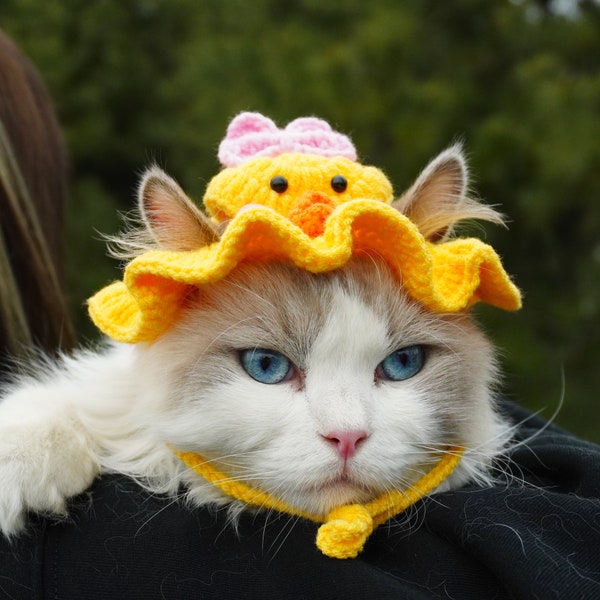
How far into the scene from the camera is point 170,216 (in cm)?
112

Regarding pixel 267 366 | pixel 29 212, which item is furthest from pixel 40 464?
pixel 29 212

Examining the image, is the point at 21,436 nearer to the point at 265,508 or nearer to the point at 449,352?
the point at 265,508

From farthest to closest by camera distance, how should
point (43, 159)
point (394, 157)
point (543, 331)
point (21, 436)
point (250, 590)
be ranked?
point (543, 331)
point (394, 157)
point (43, 159)
point (21, 436)
point (250, 590)

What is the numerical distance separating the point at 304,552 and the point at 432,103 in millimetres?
2419

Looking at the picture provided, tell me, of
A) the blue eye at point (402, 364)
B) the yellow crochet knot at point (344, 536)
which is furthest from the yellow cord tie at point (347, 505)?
the blue eye at point (402, 364)

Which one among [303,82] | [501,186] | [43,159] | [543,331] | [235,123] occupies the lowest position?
[543,331]

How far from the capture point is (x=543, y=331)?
3453mm

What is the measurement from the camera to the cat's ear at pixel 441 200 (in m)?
1.18

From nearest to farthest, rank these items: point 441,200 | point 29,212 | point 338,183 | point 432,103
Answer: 1. point 338,183
2. point 441,200
3. point 29,212
4. point 432,103

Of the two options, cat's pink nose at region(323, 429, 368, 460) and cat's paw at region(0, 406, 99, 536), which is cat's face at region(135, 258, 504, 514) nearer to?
cat's pink nose at region(323, 429, 368, 460)

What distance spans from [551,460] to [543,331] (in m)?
2.37

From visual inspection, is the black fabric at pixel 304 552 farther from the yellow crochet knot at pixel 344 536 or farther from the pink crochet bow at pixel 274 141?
the pink crochet bow at pixel 274 141

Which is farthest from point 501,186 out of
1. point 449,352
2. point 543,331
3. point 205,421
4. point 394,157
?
point 205,421

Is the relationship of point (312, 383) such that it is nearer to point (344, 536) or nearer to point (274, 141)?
point (344, 536)
